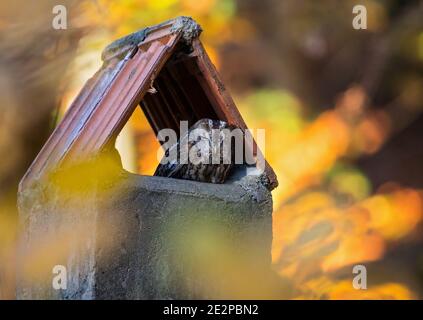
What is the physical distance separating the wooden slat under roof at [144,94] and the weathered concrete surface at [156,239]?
0.23 metres

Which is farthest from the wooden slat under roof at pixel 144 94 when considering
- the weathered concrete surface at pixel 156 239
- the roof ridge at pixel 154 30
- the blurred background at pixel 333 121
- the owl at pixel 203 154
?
the blurred background at pixel 333 121

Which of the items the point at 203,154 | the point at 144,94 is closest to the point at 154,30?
the point at 144,94

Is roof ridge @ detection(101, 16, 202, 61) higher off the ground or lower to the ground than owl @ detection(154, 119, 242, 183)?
higher

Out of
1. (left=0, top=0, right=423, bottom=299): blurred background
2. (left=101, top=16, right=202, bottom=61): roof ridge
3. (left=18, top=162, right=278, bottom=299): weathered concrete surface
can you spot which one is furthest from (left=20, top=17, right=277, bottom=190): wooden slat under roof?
(left=0, top=0, right=423, bottom=299): blurred background

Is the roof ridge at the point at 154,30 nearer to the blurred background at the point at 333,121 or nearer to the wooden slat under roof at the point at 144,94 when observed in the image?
the wooden slat under roof at the point at 144,94

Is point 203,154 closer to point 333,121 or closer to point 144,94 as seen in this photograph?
point 144,94

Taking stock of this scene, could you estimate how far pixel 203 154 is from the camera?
13.9 feet

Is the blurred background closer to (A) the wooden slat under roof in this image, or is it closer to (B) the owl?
(A) the wooden slat under roof

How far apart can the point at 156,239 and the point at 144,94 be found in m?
0.74

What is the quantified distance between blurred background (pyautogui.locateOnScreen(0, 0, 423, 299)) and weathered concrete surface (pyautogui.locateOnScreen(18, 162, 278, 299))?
15.8 ft

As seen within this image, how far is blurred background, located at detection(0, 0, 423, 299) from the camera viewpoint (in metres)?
9.41

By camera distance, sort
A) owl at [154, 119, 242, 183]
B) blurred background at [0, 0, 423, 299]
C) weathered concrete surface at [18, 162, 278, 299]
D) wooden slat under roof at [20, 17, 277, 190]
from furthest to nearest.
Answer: blurred background at [0, 0, 423, 299] < owl at [154, 119, 242, 183] < wooden slat under roof at [20, 17, 277, 190] < weathered concrete surface at [18, 162, 278, 299]

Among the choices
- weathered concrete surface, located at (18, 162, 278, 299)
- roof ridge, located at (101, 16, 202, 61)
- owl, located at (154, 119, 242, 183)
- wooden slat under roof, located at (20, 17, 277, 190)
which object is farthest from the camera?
owl, located at (154, 119, 242, 183)
